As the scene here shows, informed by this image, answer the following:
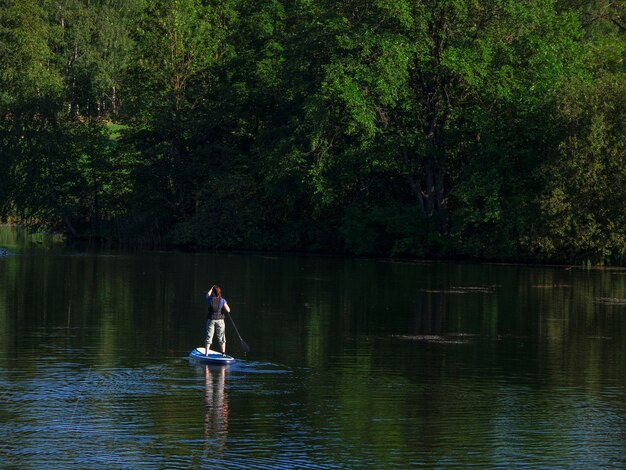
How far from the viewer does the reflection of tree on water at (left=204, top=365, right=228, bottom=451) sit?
20070 millimetres

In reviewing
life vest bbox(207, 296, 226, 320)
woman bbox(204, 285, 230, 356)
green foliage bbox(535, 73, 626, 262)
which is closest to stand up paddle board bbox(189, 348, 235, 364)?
woman bbox(204, 285, 230, 356)

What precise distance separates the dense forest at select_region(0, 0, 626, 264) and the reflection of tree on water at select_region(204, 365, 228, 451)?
46.1 meters

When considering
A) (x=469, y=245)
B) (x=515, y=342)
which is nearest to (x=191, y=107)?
(x=469, y=245)

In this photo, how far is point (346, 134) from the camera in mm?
77750

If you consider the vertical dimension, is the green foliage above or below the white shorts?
above

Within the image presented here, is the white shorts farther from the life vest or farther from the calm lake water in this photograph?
the calm lake water

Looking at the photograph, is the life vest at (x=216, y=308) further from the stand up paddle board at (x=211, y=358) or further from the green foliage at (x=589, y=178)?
the green foliage at (x=589, y=178)

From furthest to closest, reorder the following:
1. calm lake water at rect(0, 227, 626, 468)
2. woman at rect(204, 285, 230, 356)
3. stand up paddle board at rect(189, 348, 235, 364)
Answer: woman at rect(204, 285, 230, 356) → stand up paddle board at rect(189, 348, 235, 364) → calm lake water at rect(0, 227, 626, 468)

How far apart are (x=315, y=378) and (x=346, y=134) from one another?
2045 inches

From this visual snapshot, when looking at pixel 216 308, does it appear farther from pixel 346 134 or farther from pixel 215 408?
pixel 346 134

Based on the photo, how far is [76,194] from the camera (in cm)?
9331

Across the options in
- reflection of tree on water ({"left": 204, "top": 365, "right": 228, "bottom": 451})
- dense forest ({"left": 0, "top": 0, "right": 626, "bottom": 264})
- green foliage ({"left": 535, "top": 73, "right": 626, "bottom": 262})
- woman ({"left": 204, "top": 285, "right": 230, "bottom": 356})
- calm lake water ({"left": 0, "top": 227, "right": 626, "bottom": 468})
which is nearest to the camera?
calm lake water ({"left": 0, "top": 227, "right": 626, "bottom": 468})

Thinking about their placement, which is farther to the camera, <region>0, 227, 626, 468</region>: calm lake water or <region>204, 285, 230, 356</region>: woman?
<region>204, 285, 230, 356</region>: woman

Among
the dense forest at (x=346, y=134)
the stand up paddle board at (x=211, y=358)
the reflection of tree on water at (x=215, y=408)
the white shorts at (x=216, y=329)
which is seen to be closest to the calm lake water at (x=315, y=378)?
the reflection of tree on water at (x=215, y=408)
